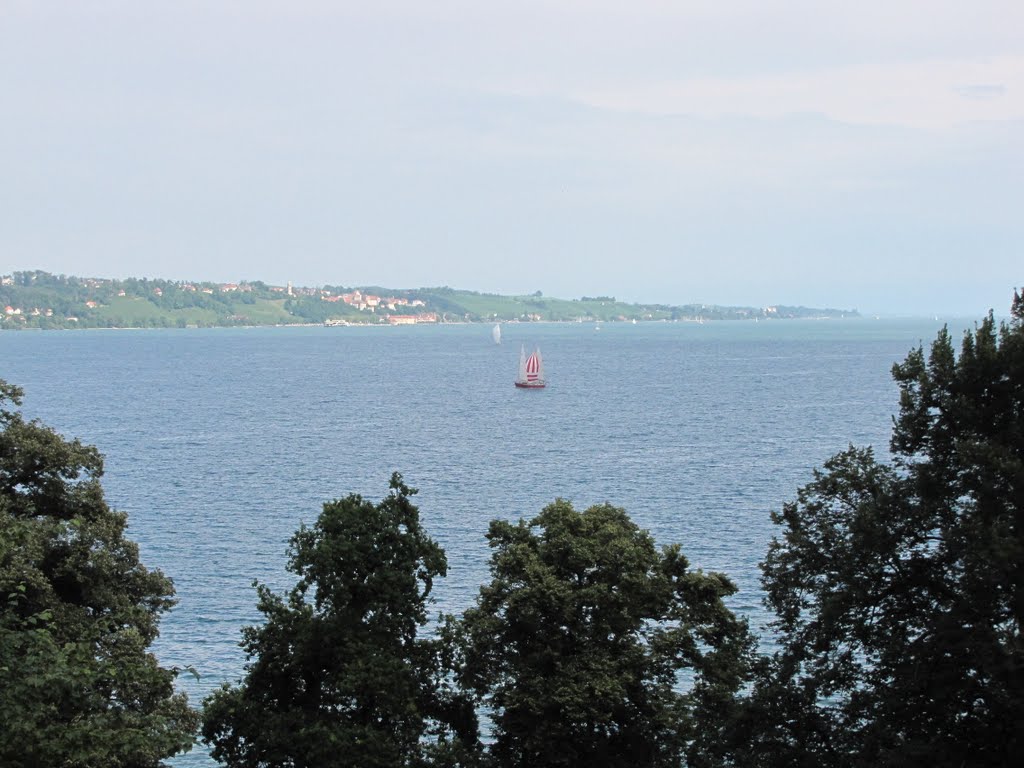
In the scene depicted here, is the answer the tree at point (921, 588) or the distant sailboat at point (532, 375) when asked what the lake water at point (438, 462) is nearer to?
the distant sailboat at point (532, 375)

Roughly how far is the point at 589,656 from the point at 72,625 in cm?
1365

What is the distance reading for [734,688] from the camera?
29891 mm

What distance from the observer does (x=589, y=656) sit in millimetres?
28547

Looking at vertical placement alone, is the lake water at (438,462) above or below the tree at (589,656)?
below

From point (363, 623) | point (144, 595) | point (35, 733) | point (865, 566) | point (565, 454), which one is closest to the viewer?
point (35, 733)

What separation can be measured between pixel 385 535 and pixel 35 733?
11.6 m

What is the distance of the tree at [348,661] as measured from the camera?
88.4 feet

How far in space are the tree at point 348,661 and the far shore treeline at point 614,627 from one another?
0.24ft

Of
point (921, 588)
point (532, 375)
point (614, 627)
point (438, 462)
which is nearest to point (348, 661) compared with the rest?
point (614, 627)

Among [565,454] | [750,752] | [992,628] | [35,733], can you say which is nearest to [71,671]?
[35,733]

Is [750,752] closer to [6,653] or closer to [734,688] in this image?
[734,688]

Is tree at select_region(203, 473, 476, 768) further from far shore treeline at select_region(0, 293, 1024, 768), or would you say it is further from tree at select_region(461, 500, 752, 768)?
tree at select_region(461, 500, 752, 768)

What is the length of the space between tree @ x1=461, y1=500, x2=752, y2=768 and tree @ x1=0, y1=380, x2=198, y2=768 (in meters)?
8.59

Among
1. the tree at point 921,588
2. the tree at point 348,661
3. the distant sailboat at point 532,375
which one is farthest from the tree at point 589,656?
the distant sailboat at point 532,375
